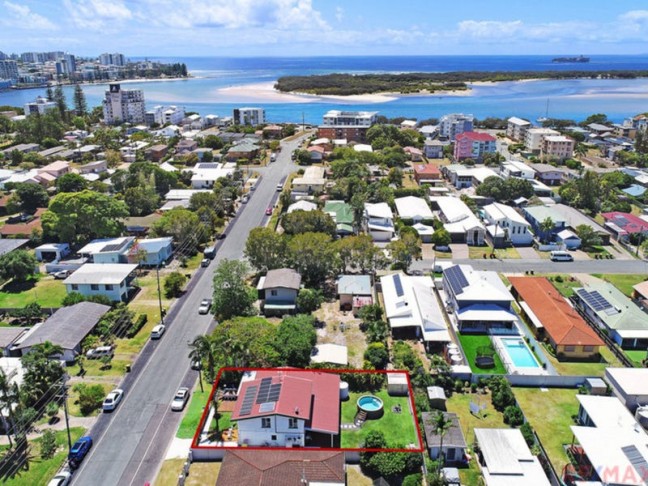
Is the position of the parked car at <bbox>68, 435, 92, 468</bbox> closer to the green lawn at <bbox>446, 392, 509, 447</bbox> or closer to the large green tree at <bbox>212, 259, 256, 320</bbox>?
the large green tree at <bbox>212, 259, 256, 320</bbox>

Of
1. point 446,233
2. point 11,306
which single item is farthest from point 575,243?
point 11,306

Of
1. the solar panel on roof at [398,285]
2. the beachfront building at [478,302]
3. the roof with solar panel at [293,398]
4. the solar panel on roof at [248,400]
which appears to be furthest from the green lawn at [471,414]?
the solar panel on roof at [248,400]

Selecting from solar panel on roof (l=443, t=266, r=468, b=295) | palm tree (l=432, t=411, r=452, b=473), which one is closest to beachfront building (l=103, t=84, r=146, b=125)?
solar panel on roof (l=443, t=266, r=468, b=295)

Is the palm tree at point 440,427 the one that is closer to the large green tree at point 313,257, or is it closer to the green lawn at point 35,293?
the large green tree at point 313,257

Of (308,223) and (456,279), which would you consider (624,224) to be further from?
(308,223)

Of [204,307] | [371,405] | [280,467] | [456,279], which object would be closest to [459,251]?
[456,279]

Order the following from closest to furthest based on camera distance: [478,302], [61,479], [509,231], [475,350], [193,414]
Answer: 1. [61,479]
2. [193,414]
3. [475,350]
4. [478,302]
5. [509,231]
